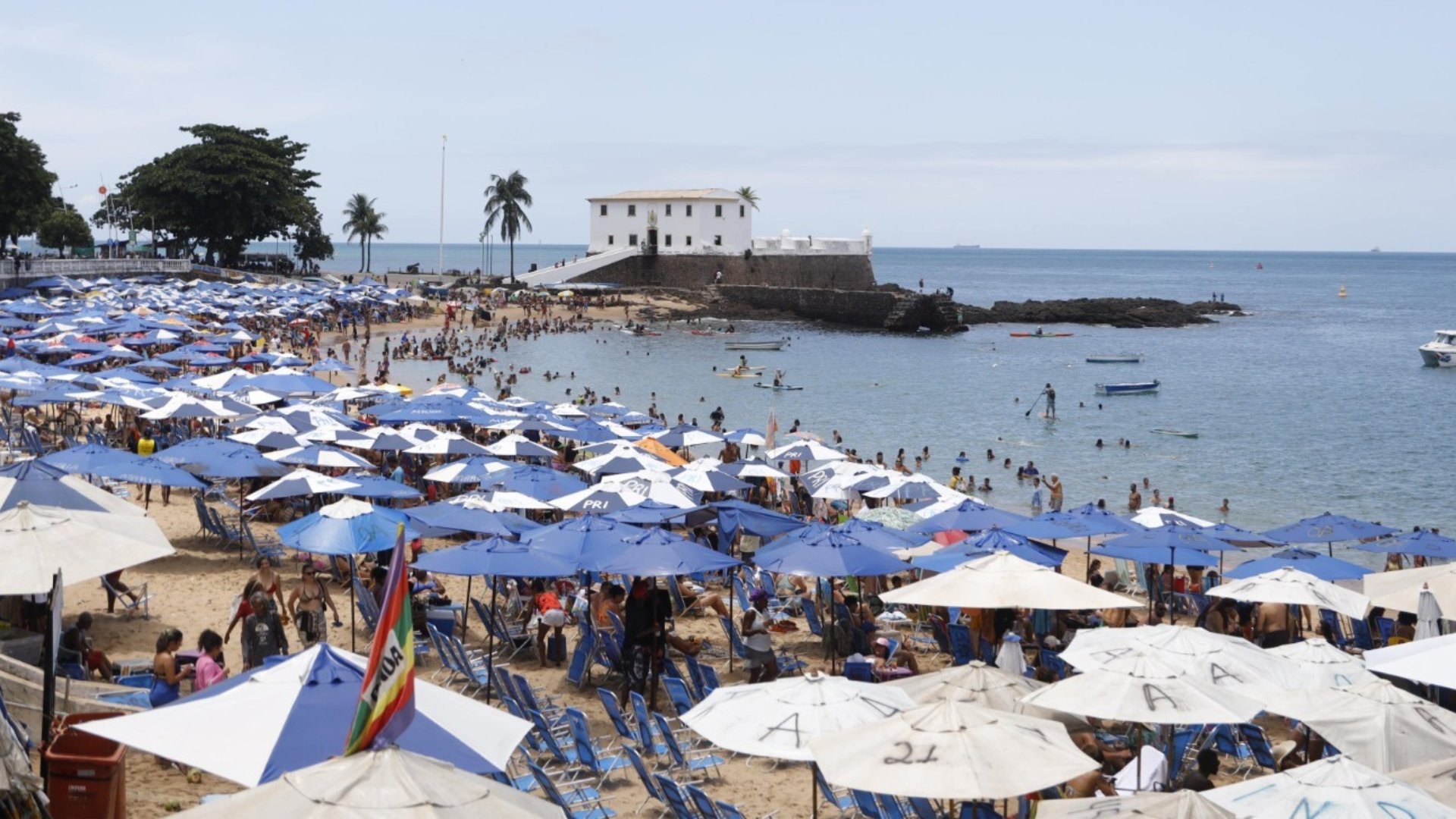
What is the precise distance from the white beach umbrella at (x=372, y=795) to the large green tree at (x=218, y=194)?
77.8 m

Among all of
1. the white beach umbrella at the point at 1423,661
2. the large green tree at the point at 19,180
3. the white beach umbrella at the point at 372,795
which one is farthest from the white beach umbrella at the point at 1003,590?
the large green tree at the point at 19,180

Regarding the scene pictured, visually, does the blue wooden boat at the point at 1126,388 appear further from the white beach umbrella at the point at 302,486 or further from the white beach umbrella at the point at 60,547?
the white beach umbrella at the point at 60,547

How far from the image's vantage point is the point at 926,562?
13773 millimetres

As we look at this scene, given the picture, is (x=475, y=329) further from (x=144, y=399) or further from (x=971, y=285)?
(x=971, y=285)

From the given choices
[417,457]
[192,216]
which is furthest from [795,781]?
Result: [192,216]

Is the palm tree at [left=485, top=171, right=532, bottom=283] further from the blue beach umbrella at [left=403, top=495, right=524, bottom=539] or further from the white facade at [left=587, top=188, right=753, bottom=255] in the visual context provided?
the blue beach umbrella at [left=403, top=495, right=524, bottom=539]

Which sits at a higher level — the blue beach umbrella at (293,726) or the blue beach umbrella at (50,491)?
the blue beach umbrella at (50,491)

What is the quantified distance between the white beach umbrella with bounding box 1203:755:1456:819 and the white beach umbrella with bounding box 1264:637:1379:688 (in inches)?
115

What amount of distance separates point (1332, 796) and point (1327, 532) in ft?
41.8

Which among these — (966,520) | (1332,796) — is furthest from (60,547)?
(966,520)

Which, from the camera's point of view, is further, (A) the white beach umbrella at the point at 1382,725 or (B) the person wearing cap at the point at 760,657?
(B) the person wearing cap at the point at 760,657

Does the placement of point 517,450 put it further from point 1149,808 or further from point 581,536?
point 1149,808

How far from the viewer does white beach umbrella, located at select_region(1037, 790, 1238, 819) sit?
582cm

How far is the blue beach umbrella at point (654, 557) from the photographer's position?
11875 millimetres
